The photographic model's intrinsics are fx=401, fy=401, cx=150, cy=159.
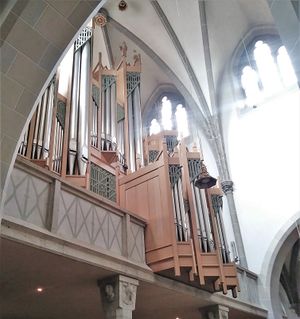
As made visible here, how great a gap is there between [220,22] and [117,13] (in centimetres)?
366

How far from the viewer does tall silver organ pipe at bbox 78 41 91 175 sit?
824 centimetres

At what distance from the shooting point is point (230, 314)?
34.4ft

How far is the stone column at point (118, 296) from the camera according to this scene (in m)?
6.46

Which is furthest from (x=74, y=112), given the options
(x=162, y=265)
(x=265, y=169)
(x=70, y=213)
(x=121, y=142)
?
(x=265, y=169)

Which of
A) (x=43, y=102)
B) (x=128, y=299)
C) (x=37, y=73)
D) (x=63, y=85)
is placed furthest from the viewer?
(x=63, y=85)

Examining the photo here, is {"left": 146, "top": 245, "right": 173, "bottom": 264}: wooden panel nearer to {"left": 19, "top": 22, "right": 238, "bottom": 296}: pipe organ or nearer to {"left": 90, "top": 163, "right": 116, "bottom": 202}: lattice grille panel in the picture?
{"left": 19, "top": 22, "right": 238, "bottom": 296}: pipe organ

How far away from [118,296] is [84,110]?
Result: 450 cm

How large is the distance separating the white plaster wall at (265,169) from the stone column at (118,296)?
21.3 ft

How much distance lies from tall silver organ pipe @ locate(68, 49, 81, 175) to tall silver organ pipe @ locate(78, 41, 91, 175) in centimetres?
10

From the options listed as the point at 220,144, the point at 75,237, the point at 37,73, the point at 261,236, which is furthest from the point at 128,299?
the point at 220,144

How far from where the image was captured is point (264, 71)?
14102 mm

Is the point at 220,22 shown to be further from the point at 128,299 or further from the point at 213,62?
the point at 128,299

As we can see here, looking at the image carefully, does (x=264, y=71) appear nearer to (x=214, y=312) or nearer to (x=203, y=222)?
(x=203, y=222)

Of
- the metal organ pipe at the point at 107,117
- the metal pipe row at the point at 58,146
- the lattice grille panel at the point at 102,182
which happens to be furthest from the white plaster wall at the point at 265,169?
the metal pipe row at the point at 58,146
